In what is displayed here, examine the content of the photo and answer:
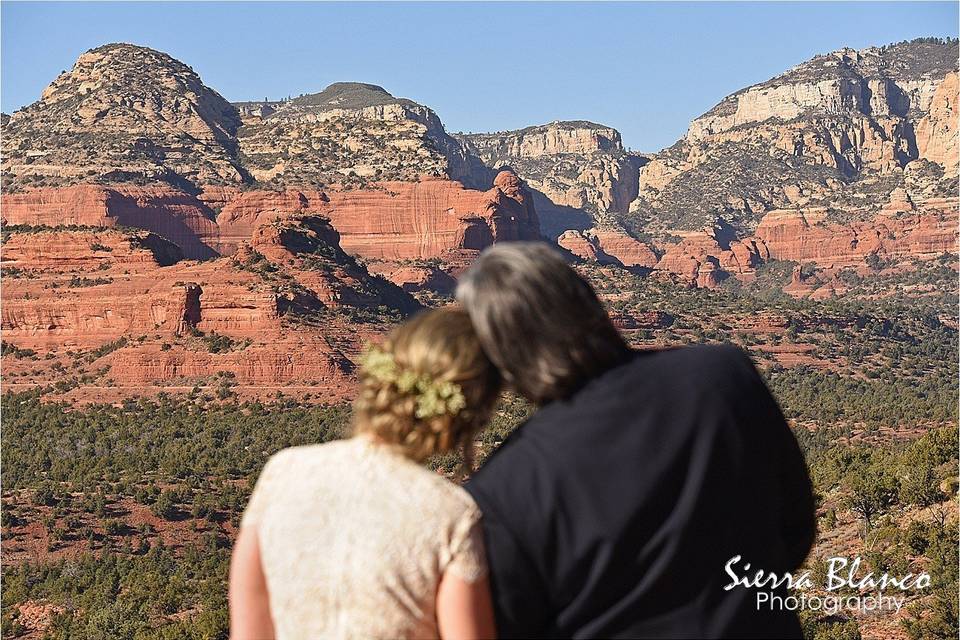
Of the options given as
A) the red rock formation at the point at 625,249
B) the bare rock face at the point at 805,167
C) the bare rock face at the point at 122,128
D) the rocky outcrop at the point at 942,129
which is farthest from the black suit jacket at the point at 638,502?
the rocky outcrop at the point at 942,129

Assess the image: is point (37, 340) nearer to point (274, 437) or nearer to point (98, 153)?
point (274, 437)

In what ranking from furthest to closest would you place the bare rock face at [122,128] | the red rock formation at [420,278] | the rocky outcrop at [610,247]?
the rocky outcrop at [610,247] < the bare rock face at [122,128] < the red rock formation at [420,278]

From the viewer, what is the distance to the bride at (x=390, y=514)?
2289 mm

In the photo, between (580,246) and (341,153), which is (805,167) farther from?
(341,153)

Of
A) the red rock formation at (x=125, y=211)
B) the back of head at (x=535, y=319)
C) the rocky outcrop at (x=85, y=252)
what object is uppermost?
the red rock formation at (x=125, y=211)

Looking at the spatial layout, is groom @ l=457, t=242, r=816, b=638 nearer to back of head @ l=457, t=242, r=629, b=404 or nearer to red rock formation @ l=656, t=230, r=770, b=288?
back of head @ l=457, t=242, r=629, b=404

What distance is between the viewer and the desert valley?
979 inches

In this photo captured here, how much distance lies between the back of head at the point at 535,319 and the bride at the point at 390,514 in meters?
0.05

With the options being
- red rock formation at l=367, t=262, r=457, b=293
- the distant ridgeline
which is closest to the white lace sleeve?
the distant ridgeline

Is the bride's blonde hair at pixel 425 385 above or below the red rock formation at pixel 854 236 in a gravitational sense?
above

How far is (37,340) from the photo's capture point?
58.0m

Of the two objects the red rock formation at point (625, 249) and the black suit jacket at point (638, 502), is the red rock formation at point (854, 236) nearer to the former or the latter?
the red rock formation at point (625, 249)

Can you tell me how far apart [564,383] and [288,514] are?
66cm

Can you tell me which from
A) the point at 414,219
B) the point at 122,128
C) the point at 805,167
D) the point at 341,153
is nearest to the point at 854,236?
the point at 805,167
